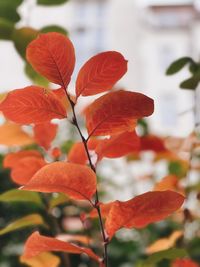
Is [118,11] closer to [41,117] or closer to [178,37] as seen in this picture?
[178,37]

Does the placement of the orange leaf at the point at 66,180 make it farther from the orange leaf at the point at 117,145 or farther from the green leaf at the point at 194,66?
the green leaf at the point at 194,66

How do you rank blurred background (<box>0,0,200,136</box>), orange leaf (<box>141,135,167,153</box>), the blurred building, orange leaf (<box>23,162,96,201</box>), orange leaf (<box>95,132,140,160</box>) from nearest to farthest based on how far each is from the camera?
orange leaf (<box>23,162,96,201</box>) < orange leaf (<box>95,132,140,160</box>) < orange leaf (<box>141,135,167,153</box>) < blurred background (<box>0,0,200,136</box>) < the blurred building

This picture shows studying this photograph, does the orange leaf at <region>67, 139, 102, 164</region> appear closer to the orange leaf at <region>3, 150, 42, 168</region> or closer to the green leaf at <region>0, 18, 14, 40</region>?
the orange leaf at <region>3, 150, 42, 168</region>

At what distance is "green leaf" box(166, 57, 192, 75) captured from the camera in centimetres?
60

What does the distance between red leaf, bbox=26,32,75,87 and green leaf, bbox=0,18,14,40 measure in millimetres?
227

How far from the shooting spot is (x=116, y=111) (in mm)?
399

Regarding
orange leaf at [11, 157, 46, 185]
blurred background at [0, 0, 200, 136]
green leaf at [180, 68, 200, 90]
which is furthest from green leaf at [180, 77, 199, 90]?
blurred background at [0, 0, 200, 136]

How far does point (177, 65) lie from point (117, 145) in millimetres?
195

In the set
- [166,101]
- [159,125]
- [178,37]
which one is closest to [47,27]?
[159,125]

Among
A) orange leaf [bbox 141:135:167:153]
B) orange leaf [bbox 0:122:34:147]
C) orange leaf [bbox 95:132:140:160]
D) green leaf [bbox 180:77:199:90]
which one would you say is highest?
green leaf [bbox 180:77:199:90]

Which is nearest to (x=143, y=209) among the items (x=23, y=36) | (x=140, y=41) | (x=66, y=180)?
(x=66, y=180)

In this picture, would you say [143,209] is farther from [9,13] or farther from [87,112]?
[9,13]

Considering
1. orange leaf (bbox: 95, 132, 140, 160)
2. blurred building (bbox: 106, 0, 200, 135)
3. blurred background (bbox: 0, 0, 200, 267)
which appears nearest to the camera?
orange leaf (bbox: 95, 132, 140, 160)

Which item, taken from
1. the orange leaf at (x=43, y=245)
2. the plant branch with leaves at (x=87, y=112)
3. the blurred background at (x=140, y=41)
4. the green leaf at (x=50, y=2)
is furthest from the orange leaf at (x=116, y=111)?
the blurred background at (x=140, y=41)
